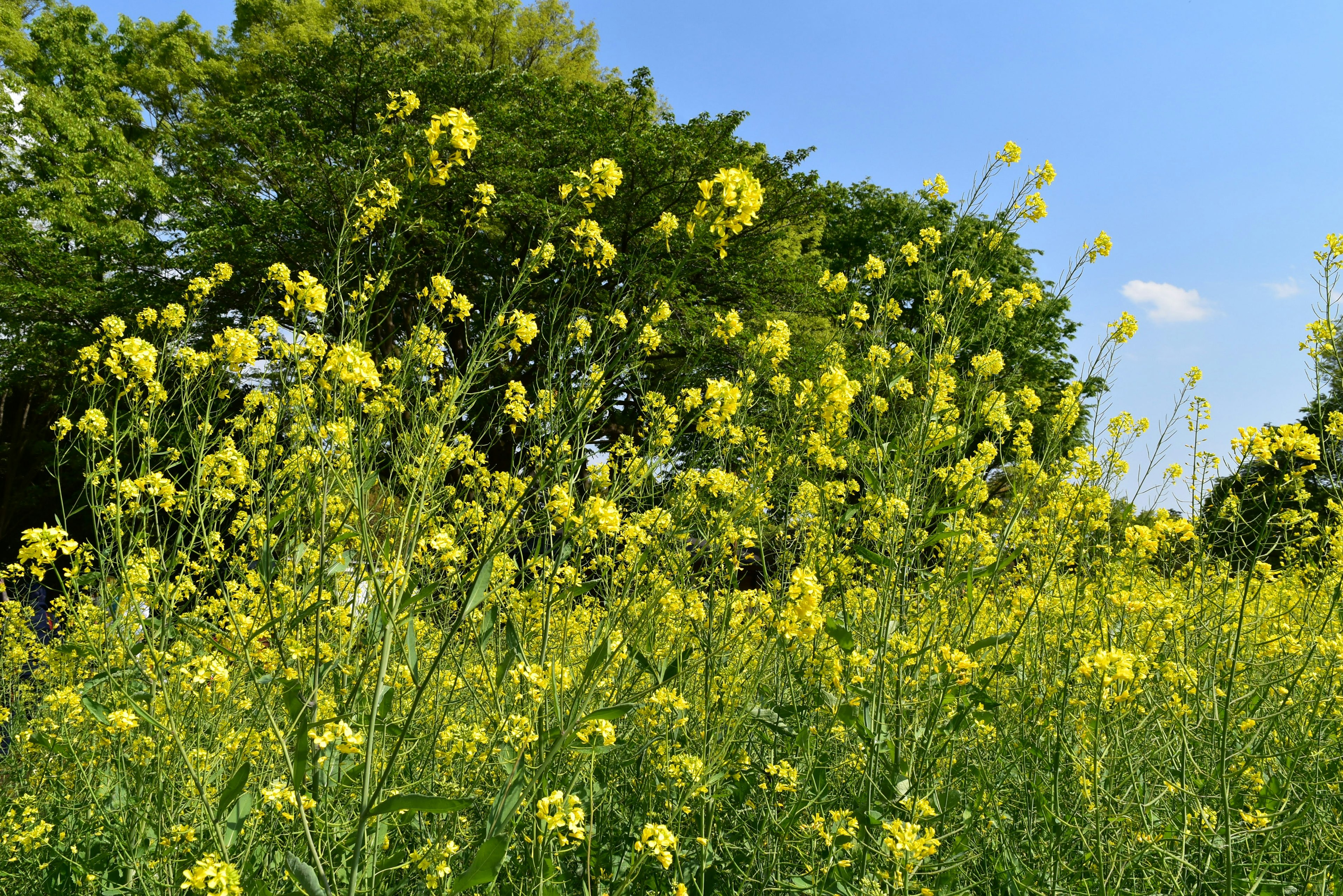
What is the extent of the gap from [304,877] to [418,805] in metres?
0.33

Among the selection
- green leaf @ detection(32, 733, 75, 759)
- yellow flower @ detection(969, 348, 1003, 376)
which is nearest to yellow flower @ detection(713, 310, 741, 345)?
yellow flower @ detection(969, 348, 1003, 376)

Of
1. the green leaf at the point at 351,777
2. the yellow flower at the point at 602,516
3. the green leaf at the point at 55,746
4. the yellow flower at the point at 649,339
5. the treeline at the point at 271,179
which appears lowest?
the green leaf at the point at 55,746

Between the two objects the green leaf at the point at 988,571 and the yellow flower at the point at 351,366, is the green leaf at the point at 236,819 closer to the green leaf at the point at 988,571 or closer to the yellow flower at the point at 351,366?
the yellow flower at the point at 351,366

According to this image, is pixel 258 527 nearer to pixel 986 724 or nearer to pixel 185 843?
pixel 185 843

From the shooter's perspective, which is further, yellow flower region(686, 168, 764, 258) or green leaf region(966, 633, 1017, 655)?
green leaf region(966, 633, 1017, 655)

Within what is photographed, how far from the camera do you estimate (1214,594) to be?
281 cm

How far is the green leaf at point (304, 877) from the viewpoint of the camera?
1.35 metres

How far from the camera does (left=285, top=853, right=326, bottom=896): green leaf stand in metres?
1.35

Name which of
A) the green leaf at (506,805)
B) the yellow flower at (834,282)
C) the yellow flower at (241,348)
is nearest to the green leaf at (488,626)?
the green leaf at (506,805)

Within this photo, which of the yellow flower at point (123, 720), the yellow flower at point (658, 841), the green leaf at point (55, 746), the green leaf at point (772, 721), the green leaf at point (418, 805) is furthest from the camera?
the green leaf at point (55, 746)

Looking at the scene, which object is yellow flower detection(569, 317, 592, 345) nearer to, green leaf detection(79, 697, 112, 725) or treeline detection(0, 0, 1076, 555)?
green leaf detection(79, 697, 112, 725)

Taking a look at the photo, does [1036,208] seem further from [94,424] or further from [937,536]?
[94,424]

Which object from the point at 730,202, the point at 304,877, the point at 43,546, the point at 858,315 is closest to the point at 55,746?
the point at 43,546

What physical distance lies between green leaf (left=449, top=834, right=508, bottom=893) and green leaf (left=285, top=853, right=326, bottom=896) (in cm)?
25
